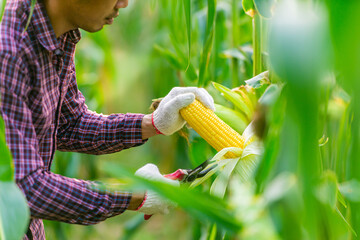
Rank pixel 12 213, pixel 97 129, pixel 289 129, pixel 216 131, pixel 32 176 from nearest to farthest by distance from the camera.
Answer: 1. pixel 289 129
2. pixel 12 213
3. pixel 32 176
4. pixel 216 131
5. pixel 97 129

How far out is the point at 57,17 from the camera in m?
0.73

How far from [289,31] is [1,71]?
45 centimetres

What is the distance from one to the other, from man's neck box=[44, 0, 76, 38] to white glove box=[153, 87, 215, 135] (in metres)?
0.22

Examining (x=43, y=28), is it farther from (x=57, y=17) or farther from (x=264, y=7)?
(x=264, y=7)

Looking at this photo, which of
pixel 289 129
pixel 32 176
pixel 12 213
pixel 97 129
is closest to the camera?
pixel 289 129

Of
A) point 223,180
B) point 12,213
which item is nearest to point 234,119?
point 223,180

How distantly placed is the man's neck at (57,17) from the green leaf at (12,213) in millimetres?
334

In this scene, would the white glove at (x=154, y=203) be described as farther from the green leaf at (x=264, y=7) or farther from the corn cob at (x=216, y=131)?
the green leaf at (x=264, y=7)

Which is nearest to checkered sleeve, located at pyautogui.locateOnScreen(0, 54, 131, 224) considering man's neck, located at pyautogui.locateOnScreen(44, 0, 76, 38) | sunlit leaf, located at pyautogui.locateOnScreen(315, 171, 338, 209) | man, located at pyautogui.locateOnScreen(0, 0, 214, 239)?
man, located at pyautogui.locateOnScreen(0, 0, 214, 239)

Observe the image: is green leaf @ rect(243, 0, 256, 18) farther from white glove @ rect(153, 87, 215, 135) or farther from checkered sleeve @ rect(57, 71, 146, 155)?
checkered sleeve @ rect(57, 71, 146, 155)

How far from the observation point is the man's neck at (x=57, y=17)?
2.37 feet

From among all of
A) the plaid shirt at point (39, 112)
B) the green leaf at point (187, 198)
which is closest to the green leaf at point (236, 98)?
the plaid shirt at point (39, 112)

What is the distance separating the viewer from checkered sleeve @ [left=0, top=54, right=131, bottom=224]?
2.10 ft

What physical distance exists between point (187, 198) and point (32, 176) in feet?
1.13
